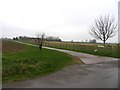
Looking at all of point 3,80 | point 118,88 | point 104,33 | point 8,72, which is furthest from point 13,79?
point 104,33

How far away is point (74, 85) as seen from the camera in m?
7.88

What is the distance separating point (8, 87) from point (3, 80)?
128cm

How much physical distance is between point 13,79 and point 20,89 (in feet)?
6.03

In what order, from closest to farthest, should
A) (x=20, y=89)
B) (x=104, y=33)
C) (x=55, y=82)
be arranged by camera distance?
(x=20, y=89) → (x=55, y=82) → (x=104, y=33)

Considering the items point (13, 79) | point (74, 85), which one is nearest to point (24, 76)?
point (13, 79)

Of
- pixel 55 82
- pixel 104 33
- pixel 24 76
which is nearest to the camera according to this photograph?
pixel 55 82

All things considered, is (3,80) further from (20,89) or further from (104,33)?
(104,33)

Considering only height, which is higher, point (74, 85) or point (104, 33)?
point (104, 33)

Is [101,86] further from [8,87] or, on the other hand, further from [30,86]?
[8,87]

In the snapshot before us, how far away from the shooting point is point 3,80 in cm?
870

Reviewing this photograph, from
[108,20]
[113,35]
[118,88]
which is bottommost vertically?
[118,88]

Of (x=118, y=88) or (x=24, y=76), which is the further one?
(x=24, y=76)

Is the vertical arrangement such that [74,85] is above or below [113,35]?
below

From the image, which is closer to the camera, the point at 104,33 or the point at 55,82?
the point at 55,82
